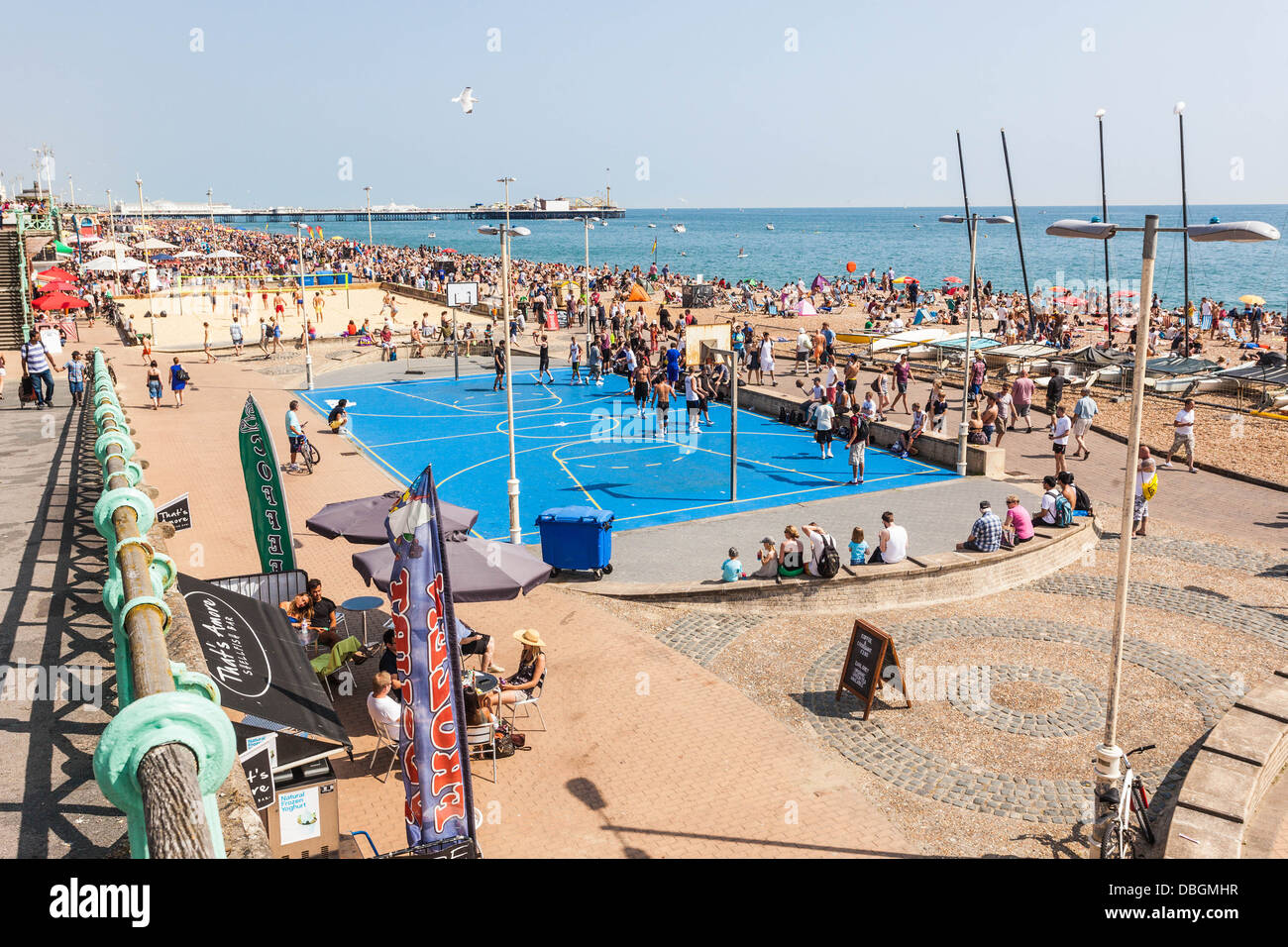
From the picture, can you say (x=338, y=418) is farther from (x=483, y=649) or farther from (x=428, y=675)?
(x=428, y=675)

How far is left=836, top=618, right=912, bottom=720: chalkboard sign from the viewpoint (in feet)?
41.8

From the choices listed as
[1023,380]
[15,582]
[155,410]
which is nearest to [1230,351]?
[1023,380]

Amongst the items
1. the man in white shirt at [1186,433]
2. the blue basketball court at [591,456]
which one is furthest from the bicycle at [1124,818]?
the man in white shirt at [1186,433]

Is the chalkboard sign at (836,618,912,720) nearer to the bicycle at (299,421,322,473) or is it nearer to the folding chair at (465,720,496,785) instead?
the folding chair at (465,720,496,785)

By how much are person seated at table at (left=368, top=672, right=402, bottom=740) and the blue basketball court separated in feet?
31.5

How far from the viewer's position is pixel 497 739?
452 inches

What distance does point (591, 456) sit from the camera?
27391 millimetres

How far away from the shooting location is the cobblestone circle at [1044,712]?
1269cm

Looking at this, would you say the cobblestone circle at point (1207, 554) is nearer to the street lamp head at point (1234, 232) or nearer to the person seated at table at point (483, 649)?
the street lamp head at point (1234, 232)

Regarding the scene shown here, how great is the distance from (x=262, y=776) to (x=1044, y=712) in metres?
10.1

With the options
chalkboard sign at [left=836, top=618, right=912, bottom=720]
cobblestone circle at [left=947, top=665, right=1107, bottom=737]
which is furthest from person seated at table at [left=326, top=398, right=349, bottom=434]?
cobblestone circle at [left=947, top=665, right=1107, bottom=737]

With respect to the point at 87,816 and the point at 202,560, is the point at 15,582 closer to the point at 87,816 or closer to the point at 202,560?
the point at 87,816

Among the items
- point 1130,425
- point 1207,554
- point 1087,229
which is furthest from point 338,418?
point 1130,425
